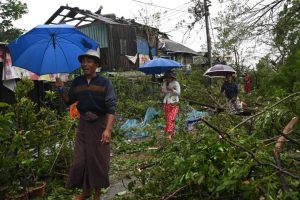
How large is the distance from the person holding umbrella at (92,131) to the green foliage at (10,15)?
49.8 ft

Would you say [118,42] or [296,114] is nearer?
[296,114]

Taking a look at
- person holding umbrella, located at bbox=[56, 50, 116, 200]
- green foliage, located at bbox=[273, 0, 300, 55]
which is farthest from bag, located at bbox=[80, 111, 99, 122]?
green foliage, located at bbox=[273, 0, 300, 55]

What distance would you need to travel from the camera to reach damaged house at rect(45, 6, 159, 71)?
82.2 ft

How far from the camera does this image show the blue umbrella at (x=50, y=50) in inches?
207

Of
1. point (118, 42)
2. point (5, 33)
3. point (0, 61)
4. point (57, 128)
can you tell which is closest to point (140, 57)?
point (118, 42)

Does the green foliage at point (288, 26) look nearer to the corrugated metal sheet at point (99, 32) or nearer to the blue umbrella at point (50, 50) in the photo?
the blue umbrella at point (50, 50)

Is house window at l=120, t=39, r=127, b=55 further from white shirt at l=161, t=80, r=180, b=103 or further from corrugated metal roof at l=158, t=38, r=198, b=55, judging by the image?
white shirt at l=161, t=80, r=180, b=103

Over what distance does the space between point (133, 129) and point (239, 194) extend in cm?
602

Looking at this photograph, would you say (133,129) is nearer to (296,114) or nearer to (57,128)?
(57,128)

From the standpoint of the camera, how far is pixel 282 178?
298 cm

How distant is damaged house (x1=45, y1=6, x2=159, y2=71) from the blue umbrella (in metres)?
18.9

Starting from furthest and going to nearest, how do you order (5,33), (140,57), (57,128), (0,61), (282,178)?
(140,57) < (5,33) < (0,61) < (57,128) < (282,178)

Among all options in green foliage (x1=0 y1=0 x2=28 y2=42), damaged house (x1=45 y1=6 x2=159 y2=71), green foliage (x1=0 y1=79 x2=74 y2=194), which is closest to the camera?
green foliage (x1=0 y1=79 x2=74 y2=194)

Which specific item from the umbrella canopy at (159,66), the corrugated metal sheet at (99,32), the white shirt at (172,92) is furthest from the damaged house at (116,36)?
the white shirt at (172,92)
